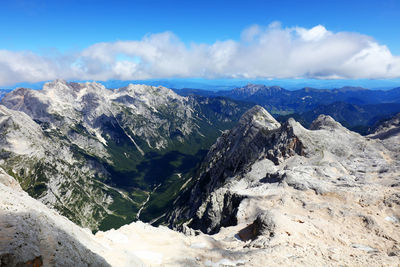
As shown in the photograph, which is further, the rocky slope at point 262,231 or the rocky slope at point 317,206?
the rocky slope at point 317,206

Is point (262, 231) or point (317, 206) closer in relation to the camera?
point (262, 231)

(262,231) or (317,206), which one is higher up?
(262,231)

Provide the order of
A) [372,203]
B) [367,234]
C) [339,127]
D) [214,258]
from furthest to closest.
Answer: [339,127]
[372,203]
[367,234]
[214,258]

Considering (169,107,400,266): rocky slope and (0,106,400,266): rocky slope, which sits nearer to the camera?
(0,106,400,266): rocky slope

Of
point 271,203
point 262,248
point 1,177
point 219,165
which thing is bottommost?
point 219,165

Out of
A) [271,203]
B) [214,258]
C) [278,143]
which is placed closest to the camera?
[214,258]

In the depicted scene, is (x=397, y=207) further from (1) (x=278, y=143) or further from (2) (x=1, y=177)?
(2) (x=1, y=177)

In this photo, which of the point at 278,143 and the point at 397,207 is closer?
the point at 397,207

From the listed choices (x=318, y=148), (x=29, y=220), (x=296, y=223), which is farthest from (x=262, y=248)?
(x=318, y=148)
